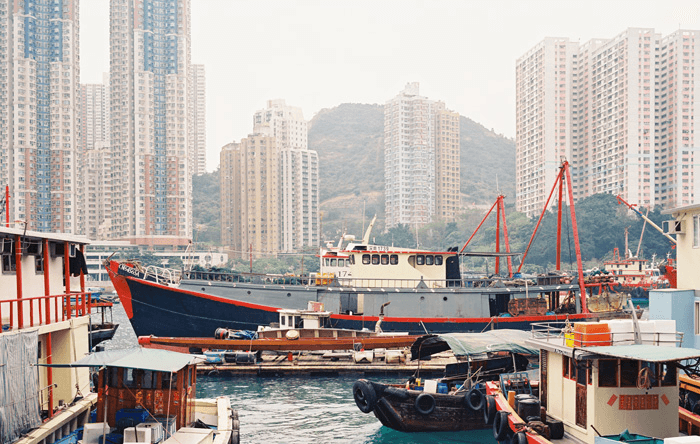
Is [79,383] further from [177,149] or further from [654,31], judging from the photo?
[654,31]

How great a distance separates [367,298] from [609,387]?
20129 millimetres

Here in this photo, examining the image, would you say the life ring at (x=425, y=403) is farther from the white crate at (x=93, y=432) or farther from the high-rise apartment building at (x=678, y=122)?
the high-rise apartment building at (x=678, y=122)

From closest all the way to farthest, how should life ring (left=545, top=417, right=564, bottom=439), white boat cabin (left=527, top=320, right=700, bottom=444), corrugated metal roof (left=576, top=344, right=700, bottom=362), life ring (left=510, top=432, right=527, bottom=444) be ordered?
corrugated metal roof (left=576, top=344, right=700, bottom=362)
white boat cabin (left=527, top=320, right=700, bottom=444)
life ring (left=510, top=432, right=527, bottom=444)
life ring (left=545, top=417, right=564, bottom=439)

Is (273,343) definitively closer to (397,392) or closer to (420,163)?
(397,392)

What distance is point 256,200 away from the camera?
349 feet

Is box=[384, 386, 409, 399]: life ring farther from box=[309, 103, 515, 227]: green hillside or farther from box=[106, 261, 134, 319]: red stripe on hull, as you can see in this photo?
box=[309, 103, 515, 227]: green hillside

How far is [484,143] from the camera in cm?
17775

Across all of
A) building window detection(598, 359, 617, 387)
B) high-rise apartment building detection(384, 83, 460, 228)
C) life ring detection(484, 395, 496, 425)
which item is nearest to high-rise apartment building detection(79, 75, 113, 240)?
high-rise apartment building detection(384, 83, 460, 228)

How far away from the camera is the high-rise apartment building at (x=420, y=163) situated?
415 feet

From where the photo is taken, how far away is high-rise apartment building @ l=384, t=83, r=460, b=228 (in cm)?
12656

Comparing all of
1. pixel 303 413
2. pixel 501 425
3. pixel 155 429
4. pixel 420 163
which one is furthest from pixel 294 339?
pixel 420 163

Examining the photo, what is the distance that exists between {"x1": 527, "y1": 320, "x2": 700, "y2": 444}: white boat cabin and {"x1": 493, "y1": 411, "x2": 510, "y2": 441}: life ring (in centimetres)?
193

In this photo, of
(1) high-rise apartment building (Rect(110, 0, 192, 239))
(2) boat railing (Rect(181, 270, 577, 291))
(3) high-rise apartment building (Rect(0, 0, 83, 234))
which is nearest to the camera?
(2) boat railing (Rect(181, 270, 577, 291))

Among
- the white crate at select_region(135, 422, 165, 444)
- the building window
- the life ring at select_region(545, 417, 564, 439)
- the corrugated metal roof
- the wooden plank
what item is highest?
the corrugated metal roof
